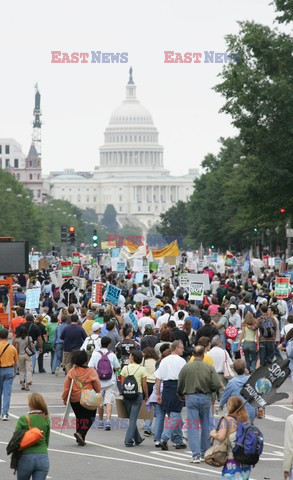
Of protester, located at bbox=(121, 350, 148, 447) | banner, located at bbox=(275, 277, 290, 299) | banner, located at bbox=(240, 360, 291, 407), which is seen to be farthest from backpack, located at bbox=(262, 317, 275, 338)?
banner, located at bbox=(240, 360, 291, 407)

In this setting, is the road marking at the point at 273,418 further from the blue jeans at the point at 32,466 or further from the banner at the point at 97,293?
the banner at the point at 97,293

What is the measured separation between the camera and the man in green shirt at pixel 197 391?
18891mm

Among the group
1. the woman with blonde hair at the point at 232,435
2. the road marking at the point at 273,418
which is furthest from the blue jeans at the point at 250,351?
the woman with blonde hair at the point at 232,435

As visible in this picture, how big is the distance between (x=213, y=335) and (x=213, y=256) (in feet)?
178

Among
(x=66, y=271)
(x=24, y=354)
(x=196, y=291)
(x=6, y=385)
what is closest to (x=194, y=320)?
(x=24, y=354)

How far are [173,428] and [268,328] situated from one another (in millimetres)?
9437

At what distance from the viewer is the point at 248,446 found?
1393 centimetres

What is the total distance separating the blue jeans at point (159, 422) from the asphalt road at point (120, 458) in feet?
0.59

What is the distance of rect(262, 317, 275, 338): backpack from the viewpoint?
2927 centimetres

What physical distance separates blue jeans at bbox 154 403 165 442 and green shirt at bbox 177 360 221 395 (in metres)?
1.34

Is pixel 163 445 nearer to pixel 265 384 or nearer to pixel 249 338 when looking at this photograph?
pixel 265 384

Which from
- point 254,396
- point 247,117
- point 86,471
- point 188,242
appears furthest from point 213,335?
point 188,242

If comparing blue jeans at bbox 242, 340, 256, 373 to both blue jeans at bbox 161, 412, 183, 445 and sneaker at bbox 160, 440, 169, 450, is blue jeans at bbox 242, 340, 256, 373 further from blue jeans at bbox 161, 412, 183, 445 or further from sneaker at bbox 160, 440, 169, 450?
sneaker at bbox 160, 440, 169, 450

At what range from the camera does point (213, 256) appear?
3093 inches
